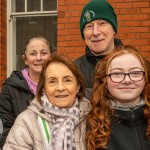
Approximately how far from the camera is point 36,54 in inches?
139

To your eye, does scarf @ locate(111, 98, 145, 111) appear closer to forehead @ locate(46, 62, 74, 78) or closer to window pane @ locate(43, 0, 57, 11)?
forehead @ locate(46, 62, 74, 78)

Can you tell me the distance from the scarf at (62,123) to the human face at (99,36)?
747 mm

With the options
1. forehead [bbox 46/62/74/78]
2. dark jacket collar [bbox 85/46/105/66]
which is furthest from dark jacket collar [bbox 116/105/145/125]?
dark jacket collar [bbox 85/46/105/66]

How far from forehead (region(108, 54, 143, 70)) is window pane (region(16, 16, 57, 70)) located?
3.12 meters

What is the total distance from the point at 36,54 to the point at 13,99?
1.69 feet

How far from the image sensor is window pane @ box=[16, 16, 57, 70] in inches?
222

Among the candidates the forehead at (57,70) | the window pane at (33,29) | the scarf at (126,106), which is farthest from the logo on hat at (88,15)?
the window pane at (33,29)

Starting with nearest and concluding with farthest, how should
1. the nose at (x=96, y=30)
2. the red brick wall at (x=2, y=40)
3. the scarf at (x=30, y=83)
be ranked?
the nose at (x=96, y=30)
the scarf at (x=30, y=83)
the red brick wall at (x=2, y=40)

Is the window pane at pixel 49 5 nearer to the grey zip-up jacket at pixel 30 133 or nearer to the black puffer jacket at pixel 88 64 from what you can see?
the black puffer jacket at pixel 88 64

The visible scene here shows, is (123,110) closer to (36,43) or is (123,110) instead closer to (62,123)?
(62,123)

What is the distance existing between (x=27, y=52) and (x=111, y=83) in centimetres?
132

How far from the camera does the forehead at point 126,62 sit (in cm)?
246

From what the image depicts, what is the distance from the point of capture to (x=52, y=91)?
256 centimetres

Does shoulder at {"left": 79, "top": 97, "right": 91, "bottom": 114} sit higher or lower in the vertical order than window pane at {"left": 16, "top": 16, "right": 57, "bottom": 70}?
lower
